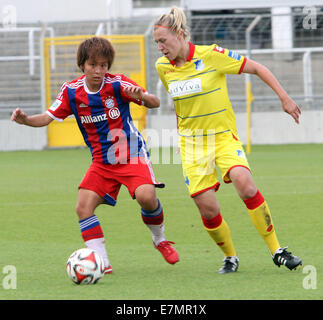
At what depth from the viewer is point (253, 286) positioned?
482cm

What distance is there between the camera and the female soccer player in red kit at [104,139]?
5566 millimetres

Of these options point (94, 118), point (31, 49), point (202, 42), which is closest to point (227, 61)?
point (94, 118)

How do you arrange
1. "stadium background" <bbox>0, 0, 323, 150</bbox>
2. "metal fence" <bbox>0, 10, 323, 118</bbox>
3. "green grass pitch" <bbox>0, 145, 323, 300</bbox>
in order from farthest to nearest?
"metal fence" <bbox>0, 10, 323, 118</bbox>
"stadium background" <bbox>0, 0, 323, 150</bbox>
"green grass pitch" <bbox>0, 145, 323, 300</bbox>

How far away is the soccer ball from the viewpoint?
4.99 meters

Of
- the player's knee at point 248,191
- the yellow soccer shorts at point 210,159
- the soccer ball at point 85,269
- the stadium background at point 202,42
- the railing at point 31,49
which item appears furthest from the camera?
the railing at point 31,49

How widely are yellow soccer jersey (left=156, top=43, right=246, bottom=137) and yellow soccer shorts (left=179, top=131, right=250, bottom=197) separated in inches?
2.5

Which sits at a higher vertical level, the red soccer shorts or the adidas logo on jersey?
the adidas logo on jersey

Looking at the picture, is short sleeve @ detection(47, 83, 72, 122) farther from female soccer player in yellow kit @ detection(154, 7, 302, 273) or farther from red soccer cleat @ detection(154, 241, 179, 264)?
red soccer cleat @ detection(154, 241, 179, 264)

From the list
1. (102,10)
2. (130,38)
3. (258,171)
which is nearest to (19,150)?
(130,38)

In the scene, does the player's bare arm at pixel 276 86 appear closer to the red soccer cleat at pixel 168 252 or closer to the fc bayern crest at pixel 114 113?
the fc bayern crest at pixel 114 113

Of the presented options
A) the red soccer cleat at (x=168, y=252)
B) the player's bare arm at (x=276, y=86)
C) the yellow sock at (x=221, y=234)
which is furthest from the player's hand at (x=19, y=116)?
the player's bare arm at (x=276, y=86)

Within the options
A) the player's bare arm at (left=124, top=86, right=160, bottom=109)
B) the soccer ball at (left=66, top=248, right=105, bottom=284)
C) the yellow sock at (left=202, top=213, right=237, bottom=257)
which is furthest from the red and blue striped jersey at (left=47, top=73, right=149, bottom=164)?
the soccer ball at (left=66, top=248, right=105, bottom=284)

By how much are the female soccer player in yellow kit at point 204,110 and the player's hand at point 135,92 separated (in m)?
0.36

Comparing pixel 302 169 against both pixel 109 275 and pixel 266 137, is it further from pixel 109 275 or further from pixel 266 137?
pixel 109 275
